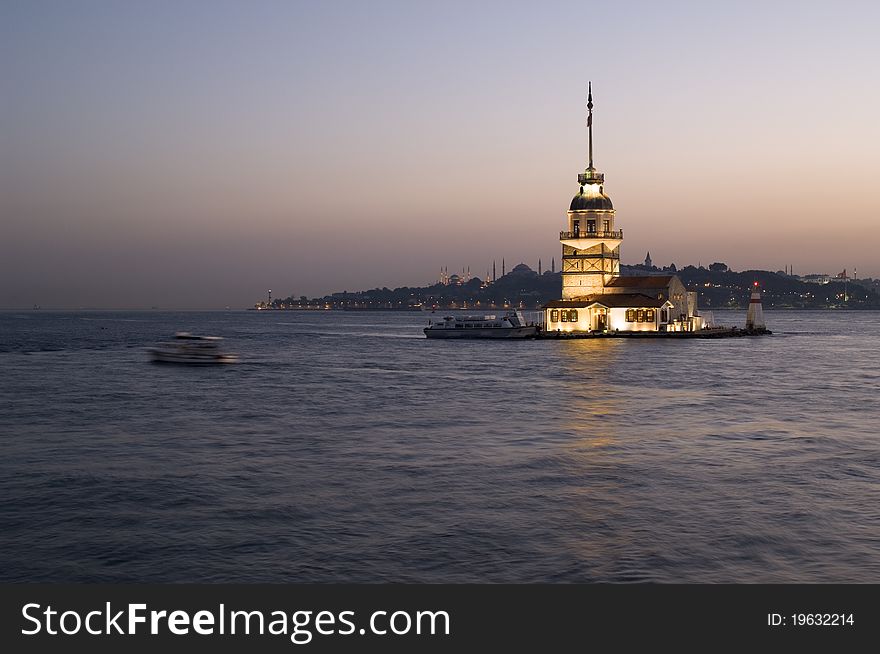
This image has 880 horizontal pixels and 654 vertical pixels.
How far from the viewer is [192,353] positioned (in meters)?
79.4

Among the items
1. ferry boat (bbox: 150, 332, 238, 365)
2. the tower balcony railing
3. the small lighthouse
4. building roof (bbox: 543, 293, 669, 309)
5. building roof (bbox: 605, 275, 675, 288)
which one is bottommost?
ferry boat (bbox: 150, 332, 238, 365)

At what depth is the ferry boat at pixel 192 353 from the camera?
7850 centimetres

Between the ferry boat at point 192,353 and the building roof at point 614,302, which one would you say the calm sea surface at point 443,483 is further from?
the building roof at point 614,302

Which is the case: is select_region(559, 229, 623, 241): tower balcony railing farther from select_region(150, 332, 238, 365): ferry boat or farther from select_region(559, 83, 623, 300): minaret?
select_region(150, 332, 238, 365): ferry boat

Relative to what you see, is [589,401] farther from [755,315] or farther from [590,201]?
[755,315]

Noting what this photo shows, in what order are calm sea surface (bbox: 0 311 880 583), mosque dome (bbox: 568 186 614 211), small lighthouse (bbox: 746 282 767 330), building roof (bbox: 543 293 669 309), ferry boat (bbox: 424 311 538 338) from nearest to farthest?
calm sea surface (bbox: 0 311 880 583) → building roof (bbox: 543 293 669 309) → ferry boat (bbox: 424 311 538 338) → mosque dome (bbox: 568 186 614 211) → small lighthouse (bbox: 746 282 767 330)

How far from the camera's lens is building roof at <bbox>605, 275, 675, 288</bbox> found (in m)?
112

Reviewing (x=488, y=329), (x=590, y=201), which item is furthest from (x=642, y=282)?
(x=488, y=329)

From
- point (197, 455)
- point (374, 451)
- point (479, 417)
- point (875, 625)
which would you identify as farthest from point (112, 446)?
point (875, 625)

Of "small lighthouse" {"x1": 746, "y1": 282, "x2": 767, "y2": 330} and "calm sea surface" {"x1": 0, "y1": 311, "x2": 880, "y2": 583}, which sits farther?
"small lighthouse" {"x1": 746, "y1": 282, "x2": 767, "y2": 330}

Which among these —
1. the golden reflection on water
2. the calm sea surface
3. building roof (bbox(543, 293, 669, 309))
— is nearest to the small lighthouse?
building roof (bbox(543, 293, 669, 309))

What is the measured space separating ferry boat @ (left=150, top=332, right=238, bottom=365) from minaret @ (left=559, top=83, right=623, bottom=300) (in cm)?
5327

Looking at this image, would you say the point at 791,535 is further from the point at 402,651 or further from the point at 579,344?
the point at 579,344

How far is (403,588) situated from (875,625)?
261 inches
